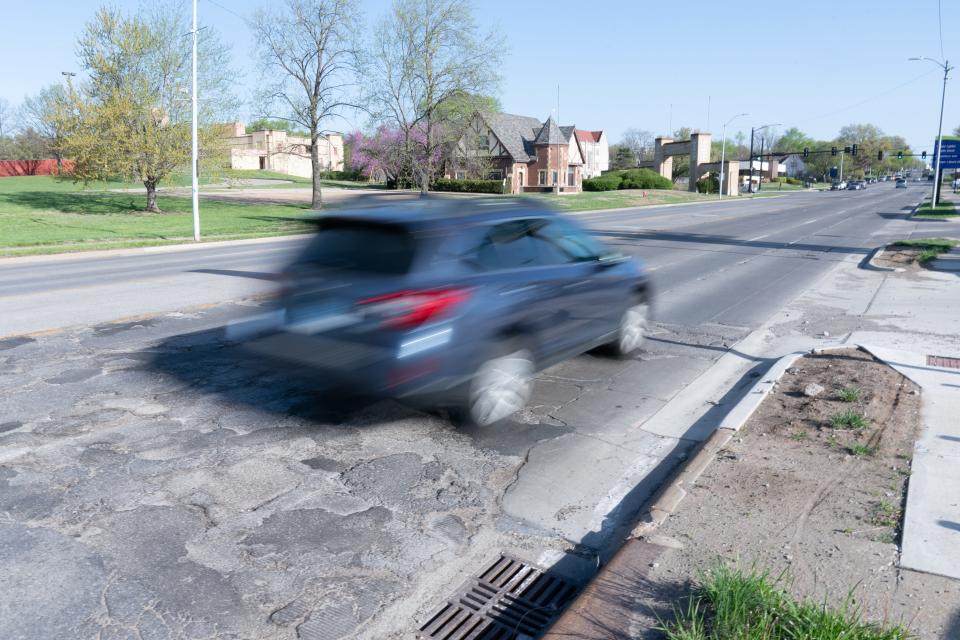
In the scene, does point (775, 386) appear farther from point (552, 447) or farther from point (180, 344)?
point (180, 344)

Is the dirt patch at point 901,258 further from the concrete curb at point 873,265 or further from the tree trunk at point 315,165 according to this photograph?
the tree trunk at point 315,165

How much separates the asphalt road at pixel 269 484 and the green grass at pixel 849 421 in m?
1.06

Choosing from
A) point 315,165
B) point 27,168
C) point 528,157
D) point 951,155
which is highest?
point 528,157

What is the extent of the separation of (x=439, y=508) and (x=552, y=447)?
1.30 meters

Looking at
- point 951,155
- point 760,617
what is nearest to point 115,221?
point 760,617

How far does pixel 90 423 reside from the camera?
564 centimetres

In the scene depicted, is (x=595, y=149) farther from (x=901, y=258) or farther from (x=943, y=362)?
(x=943, y=362)

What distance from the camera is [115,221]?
3269 centimetres

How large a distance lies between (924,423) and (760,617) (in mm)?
3523

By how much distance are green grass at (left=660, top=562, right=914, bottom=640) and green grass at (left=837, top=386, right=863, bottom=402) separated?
330 centimetres

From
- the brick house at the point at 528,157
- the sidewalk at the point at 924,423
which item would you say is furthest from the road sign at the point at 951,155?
the brick house at the point at 528,157

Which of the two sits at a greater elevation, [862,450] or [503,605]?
[862,450]

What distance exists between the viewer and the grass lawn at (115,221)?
23712 mm

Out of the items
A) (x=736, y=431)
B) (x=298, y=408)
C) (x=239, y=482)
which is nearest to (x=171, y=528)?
(x=239, y=482)
